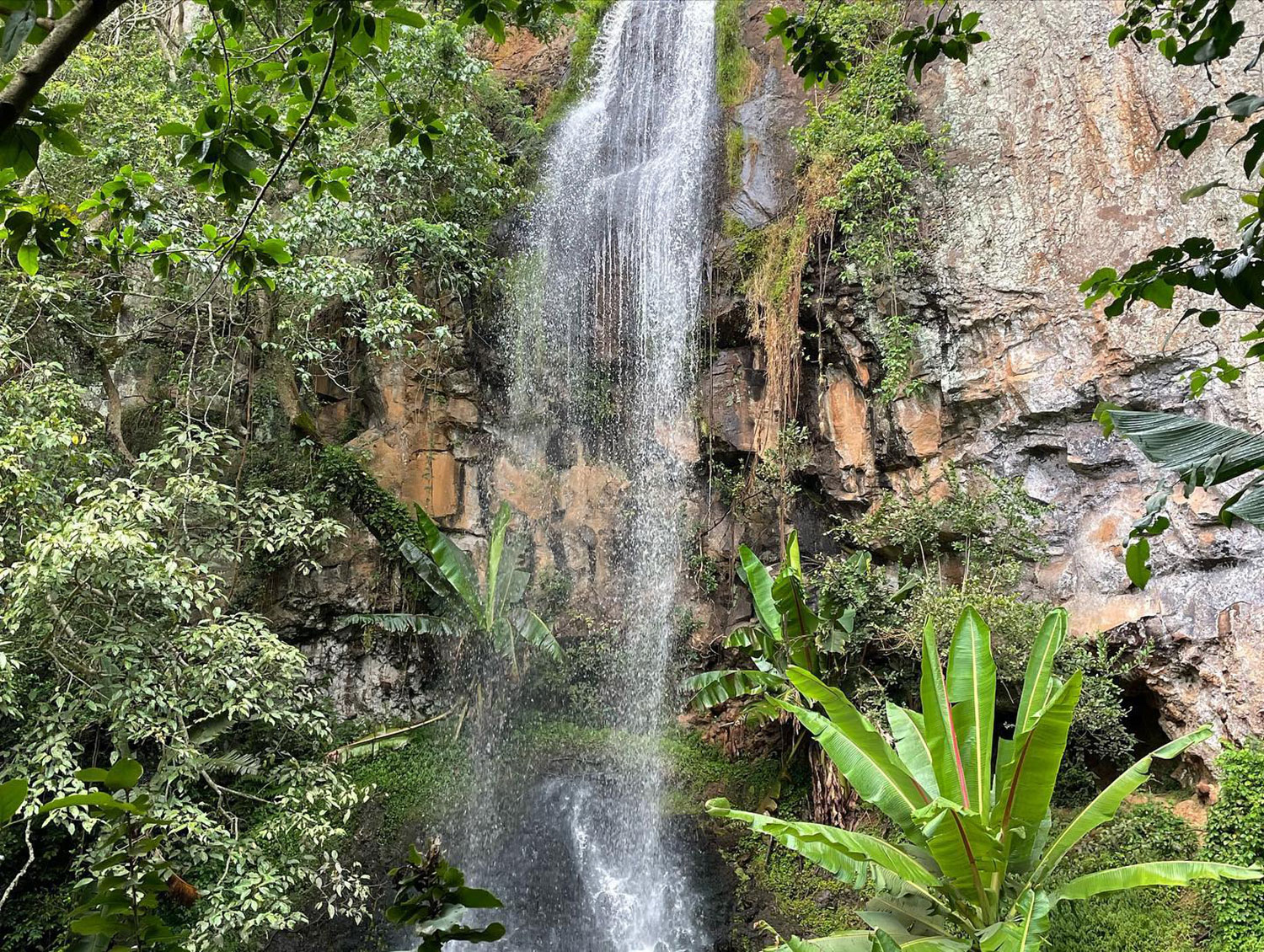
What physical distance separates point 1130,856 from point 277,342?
8580mm

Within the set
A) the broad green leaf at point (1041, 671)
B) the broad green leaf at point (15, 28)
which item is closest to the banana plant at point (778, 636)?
the broad green leaf at point (1041, 671)

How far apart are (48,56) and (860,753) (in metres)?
4.30

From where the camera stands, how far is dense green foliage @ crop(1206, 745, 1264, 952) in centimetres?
446

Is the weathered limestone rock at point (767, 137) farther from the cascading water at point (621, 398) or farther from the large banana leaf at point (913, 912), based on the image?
the large banana leaf at point (913, 912)

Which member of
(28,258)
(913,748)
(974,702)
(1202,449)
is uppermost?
(28,258)

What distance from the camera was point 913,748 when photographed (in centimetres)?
444

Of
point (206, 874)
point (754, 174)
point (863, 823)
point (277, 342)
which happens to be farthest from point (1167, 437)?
point (754, 174)

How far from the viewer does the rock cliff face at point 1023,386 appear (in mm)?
5965

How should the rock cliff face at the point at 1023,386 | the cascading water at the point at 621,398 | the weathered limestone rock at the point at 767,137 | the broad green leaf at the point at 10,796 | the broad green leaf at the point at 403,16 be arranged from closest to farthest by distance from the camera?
the broad green leaf at the point at 10,796, the broad green leaf at the point at 403,16, the rock cliff face at the point at 1023,386, the cascading water at the point at 621,398, the weathered limestone rock at the point at 767,137

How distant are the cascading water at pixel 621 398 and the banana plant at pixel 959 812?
9.72 feet

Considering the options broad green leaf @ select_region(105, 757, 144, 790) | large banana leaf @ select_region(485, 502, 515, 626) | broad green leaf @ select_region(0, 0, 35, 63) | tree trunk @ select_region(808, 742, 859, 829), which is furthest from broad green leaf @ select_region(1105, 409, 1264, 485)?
large banana leaf @ select_region(485, 502, 515, 626)

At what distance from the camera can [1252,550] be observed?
5.70m

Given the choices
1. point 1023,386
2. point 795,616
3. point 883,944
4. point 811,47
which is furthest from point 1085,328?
point 883,944

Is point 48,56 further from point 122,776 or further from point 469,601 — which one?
point 469,601
